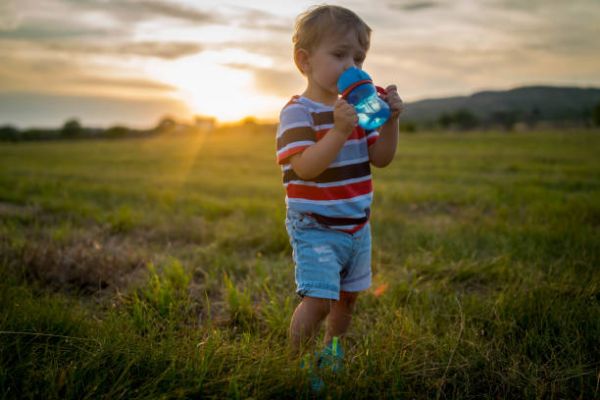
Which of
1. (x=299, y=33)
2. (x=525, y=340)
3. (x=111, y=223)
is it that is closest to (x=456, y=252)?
(x=525, y=340)

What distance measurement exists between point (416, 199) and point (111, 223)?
184 inches

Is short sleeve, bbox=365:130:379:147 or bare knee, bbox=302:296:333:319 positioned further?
short sleeve, bbox=365:130:379:147

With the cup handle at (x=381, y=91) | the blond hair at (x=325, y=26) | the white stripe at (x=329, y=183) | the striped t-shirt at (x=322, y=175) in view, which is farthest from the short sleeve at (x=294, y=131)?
the cup handle at (x=381, y=91)

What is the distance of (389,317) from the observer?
2.53 meters

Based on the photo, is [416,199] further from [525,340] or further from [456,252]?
[525,340]

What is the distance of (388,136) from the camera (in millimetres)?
2166

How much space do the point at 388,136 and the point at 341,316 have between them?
3.35 feet

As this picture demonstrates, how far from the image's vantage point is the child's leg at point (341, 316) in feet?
7.59

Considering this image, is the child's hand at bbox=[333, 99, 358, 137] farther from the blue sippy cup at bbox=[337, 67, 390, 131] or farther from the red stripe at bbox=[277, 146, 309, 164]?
the red stripe at bbox=[277, 146, 309, 164]

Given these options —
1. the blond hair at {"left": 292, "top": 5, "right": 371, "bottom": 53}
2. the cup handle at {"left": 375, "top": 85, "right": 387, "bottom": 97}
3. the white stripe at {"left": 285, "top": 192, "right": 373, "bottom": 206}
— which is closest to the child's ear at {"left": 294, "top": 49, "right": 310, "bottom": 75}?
the blond hair at {"left": 292, "top": 5, "right": 371, "bottom": 53}

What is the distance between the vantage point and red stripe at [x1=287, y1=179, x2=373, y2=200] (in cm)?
207

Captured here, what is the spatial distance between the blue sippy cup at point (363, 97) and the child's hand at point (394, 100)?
0.16m

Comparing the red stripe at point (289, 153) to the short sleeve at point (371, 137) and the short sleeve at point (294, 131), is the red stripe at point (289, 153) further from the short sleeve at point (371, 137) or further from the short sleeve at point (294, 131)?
the short sleeve at point (371, 137)

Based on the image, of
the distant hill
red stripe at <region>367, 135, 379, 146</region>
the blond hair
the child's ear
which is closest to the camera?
the blond hair
